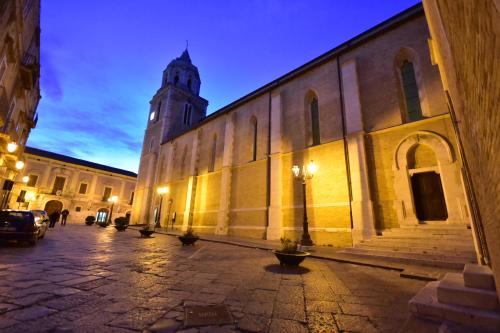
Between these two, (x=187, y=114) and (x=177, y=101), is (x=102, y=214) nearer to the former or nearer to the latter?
(x=187, y=114)

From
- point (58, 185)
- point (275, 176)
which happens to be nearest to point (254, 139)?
point (275, 176)

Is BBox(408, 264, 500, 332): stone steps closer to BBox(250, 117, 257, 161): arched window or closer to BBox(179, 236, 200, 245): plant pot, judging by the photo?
BBox(179, 236, 200, 245): plant pot

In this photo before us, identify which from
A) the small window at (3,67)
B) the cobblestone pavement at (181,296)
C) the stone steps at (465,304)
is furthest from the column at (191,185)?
the stone steps at (465,304)

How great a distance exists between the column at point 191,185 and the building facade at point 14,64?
11793mm

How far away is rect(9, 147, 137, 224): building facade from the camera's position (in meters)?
30.0

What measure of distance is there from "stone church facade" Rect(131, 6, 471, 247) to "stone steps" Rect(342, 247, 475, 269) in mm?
2045

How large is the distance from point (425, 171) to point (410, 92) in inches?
174

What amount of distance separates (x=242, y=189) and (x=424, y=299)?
47.2 ft

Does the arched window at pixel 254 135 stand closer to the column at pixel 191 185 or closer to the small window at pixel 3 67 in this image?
the column at pixel 191 185

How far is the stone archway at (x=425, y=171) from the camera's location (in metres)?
8.58

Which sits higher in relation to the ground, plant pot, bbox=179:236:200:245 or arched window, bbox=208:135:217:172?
arched window, bbox=208:135:217:172

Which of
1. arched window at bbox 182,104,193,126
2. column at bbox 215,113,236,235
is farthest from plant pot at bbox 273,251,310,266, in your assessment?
arched window at bbox 182,104,193,126

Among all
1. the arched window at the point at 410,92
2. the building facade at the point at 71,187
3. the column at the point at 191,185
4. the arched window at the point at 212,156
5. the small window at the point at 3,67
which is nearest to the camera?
the small window at the point at 3,67

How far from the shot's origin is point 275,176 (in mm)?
14516
